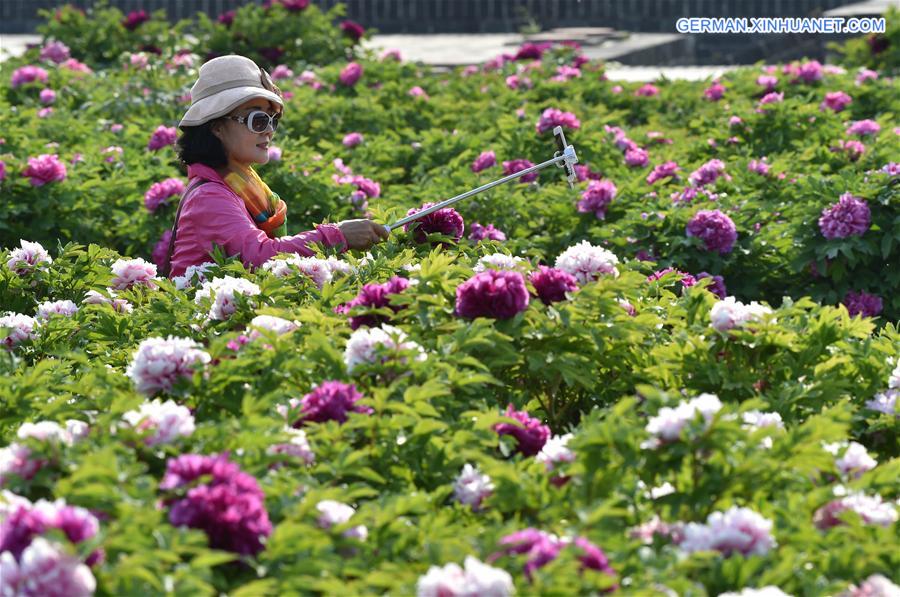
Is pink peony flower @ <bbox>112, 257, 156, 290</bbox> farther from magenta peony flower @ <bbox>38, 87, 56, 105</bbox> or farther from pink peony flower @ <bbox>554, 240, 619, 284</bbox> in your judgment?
magenta peony flower @ <bbox>38, 87, 56, 105</bbox>

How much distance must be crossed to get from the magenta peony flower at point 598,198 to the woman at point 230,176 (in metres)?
1.83

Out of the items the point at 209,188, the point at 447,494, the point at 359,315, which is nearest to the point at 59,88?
the point at 209,188

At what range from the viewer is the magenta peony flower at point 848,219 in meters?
5.76

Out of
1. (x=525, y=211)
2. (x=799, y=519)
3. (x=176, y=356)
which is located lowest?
Result: (x=525, y=211)

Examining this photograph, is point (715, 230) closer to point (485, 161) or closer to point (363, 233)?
point (485, 161)

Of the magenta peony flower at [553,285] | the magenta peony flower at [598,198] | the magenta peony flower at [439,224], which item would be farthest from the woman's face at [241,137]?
the magenta peony flower at [598,198]

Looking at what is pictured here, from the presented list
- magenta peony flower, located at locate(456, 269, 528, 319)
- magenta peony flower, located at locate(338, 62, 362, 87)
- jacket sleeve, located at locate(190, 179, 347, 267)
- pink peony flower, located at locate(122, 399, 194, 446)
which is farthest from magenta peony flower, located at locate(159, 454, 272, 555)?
magenta peony flower, located at locate(338, 62, 362, 87)

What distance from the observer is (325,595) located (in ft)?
8.03

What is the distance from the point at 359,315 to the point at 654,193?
335 cm

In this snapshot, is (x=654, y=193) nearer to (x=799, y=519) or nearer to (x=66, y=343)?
(x=66, y=343)

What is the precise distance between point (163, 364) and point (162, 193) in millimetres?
3452

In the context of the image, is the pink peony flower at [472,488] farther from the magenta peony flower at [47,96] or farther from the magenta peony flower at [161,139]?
the magenta peony flower at [47,96]

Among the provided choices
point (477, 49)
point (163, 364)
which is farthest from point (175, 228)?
point (477, 49)

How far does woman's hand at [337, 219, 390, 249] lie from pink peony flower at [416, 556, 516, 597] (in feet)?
8.01
